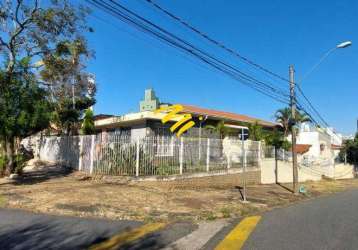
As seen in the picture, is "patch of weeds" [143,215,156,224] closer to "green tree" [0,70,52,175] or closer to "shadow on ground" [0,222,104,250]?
"shadow on ground" [0,222,104,250]

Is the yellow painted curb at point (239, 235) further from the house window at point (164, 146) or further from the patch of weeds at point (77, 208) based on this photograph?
the house window at point (164, 146)

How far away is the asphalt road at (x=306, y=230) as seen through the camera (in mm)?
6543

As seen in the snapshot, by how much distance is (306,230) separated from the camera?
309 inches

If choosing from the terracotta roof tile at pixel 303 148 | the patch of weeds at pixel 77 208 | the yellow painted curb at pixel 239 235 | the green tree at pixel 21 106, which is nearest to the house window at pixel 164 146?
the green tree at pixel 21 106

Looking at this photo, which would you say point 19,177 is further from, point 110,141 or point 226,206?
point 226,206

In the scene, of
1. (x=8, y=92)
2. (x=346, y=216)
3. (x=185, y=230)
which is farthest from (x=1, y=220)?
(x=346, y=216)

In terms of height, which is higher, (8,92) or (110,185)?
(8,92)

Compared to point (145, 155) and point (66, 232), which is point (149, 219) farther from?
point (145, 155)

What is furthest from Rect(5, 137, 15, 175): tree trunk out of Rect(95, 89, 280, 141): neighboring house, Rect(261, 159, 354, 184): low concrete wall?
Rect(261, 159, 354, 184): low concrete wall

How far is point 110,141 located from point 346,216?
954 centimetres

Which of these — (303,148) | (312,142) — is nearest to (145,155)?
(303,148)

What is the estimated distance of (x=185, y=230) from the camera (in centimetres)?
757

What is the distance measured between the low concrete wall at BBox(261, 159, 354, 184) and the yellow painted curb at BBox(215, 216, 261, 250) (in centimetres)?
1295

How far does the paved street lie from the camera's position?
633 cm
